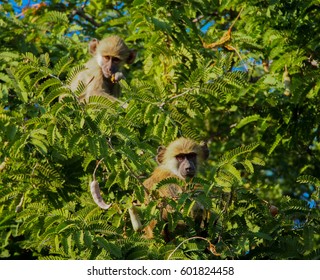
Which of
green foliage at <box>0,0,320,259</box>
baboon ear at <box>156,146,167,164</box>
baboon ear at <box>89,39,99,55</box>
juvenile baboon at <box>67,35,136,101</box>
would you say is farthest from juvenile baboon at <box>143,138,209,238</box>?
baboon ear at <box>89,39,99,55</box>

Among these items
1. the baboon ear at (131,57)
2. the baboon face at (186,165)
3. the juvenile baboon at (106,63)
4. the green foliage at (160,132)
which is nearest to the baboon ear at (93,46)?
the juvenile baboon at (106,63)

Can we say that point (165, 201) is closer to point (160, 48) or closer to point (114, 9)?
point (160, 48)

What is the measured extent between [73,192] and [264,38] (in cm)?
342

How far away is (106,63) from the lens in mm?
13102

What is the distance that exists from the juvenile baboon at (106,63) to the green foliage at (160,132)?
12.7 inches

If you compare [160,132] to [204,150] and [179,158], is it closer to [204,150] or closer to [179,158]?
[179,158]

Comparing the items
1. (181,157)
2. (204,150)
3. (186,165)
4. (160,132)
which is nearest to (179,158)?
(181,157)

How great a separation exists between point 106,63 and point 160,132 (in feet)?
15.0

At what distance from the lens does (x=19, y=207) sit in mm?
9133

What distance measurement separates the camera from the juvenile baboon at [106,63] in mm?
12891

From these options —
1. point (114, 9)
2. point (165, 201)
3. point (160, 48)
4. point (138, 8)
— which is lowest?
point (165, 201)

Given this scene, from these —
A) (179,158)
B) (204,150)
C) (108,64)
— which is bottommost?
(179,158)

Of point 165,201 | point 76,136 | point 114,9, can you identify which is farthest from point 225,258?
point 114,9

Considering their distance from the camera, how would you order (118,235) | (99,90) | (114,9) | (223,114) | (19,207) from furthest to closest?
(114,9) → (223,114) → (99,90) → (19,207) → (118,235)
